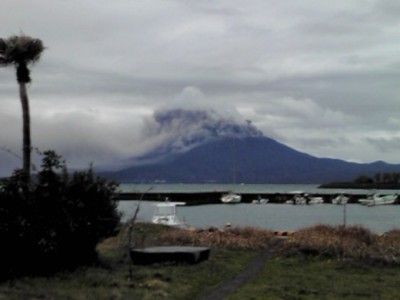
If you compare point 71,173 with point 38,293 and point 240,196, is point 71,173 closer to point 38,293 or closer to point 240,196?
point 38,293

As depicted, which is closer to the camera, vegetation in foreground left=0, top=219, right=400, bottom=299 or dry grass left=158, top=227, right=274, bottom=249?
vegetation in foreground left=0, top=219, right=400, bottom=299

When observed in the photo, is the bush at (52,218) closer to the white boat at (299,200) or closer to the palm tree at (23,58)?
the palm tree at (23,58)

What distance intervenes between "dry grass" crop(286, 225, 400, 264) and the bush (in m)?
9.76

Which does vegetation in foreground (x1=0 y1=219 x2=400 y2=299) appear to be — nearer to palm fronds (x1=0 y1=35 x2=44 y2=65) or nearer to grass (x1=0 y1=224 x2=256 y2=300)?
grass (x1=0 y1=224 x2=256 y2=300)

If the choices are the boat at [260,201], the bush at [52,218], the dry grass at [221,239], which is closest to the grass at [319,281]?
the dry grass at [221,239]

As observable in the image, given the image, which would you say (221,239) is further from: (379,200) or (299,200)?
(299,200)

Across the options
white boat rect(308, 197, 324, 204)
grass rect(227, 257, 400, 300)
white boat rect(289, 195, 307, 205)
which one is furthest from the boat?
grass rect(227, 257, 400, 300)

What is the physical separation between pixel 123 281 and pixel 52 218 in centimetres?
311

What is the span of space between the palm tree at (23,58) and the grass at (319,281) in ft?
34.0

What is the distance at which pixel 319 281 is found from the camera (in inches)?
950

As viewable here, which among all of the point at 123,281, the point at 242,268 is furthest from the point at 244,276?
the point at 123,281

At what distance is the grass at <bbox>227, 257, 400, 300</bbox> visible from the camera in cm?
2100

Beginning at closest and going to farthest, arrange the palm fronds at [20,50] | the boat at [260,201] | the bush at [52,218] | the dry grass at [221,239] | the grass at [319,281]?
the grass at [319,281] → the bush at [52,218] → the palm fronds at [20,50] → the dry grass at [221,239] → the boat at [260,201]

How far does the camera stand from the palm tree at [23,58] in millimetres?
29047
